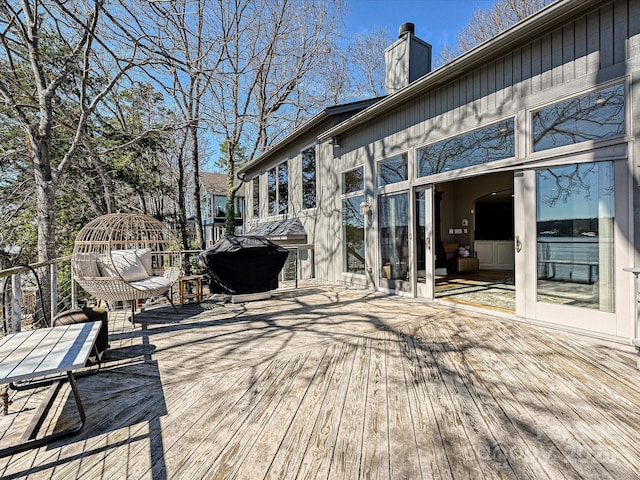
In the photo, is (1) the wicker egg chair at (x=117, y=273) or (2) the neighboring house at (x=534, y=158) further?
(1) the wicker egg chair at (x=117, y=273)

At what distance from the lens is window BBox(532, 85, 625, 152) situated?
3.15 metres

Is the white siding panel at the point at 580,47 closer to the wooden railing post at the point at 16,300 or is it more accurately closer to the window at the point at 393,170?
the window at the point at 393,170

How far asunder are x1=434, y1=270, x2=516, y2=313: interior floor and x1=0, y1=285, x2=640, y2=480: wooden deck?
126 centimetres

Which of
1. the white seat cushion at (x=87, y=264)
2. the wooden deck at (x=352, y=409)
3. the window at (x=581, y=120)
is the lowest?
the wooden deck at (x=352, y=409)

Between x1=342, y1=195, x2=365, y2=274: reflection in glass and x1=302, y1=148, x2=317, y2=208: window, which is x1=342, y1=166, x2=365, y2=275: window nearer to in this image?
x1=342, y1=195, x2=365, y2=274: reflection in glass

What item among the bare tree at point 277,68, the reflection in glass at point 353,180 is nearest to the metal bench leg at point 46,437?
the reflection in glass at point 353,180

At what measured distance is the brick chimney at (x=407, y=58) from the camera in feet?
23.8

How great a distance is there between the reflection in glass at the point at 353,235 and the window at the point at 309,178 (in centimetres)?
172

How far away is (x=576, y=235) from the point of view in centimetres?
347

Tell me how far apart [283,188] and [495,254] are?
23.2 ft

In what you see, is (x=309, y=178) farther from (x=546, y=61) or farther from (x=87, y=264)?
(x=546, y=61)

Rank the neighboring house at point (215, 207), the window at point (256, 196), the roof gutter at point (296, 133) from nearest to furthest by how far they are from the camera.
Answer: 1. the roof gutter at point (296, 133)
2. the window at point (256, 196)
3. the neighboring house at point (215, 207)

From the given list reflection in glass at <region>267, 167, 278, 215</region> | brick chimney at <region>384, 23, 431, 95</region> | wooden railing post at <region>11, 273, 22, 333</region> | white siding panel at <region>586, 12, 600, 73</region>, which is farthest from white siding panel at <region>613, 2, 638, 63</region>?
reflection in glass at <region>267, 167, 278, 215</region>

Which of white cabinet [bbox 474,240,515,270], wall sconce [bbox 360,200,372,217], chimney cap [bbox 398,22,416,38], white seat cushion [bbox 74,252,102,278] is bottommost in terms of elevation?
white cabinet [bbox 474,240,515,270]
